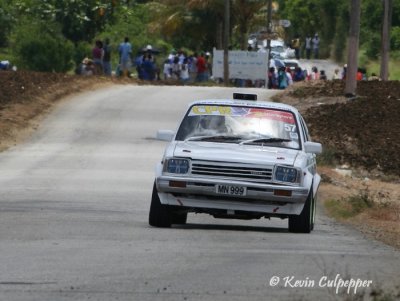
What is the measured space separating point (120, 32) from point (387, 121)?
43029mm

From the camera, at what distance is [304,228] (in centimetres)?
1602

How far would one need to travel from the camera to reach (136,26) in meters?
78.2

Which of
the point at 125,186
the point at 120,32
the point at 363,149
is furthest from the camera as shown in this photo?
the point at 120,32

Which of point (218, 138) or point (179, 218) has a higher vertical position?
point (218, 138)

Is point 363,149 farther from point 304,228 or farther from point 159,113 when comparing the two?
point 304,228

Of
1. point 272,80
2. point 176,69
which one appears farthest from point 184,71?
Result: point 272,80

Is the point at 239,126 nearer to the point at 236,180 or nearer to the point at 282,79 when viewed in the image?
the point at 236,180

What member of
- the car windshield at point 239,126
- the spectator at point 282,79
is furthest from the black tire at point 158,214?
the spectator at point 282,79

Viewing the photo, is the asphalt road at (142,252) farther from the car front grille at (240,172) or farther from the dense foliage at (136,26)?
the dense foliage at (136,26)

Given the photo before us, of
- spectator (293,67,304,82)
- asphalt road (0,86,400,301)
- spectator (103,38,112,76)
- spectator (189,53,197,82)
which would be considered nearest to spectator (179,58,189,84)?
spectator (189,53,197,82)

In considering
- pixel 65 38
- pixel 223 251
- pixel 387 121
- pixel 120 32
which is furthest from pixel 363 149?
pixel 120 32

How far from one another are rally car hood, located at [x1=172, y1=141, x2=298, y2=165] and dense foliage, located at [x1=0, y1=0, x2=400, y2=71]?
41.6m

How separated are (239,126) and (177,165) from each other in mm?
1375

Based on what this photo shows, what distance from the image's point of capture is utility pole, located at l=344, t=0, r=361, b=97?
38.0 m
